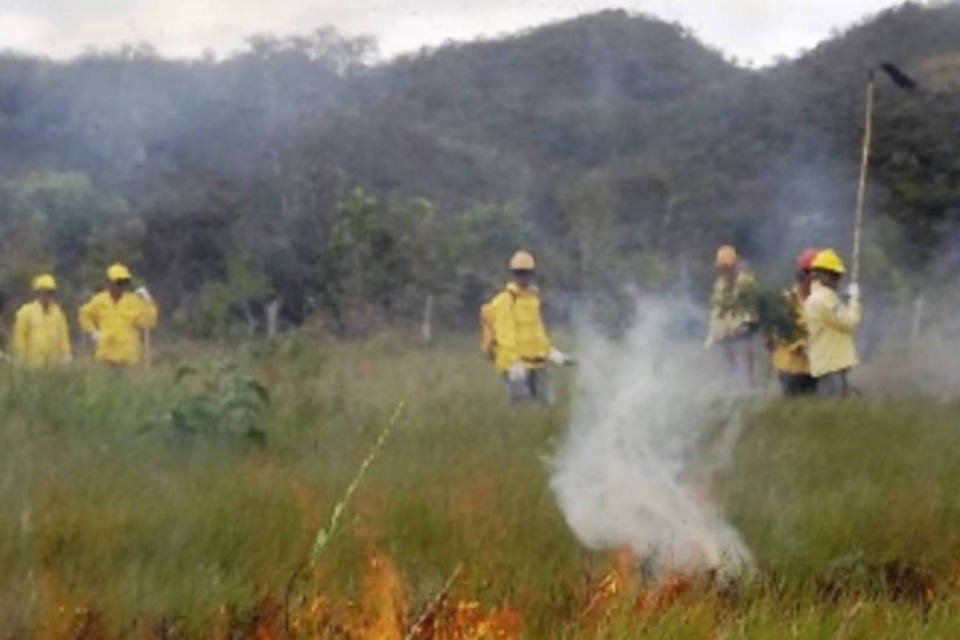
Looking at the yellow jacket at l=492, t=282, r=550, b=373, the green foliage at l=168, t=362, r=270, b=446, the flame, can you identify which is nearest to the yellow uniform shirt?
the yellow jacket at l=492, t=282, r=550, b=373

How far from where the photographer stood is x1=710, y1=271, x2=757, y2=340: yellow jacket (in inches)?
538

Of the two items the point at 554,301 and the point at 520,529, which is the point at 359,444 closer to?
the point at 520,529

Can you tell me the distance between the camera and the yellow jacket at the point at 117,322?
46.8ft

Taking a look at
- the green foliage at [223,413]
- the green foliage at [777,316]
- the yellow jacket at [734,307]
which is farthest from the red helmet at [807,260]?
the green foliage at [223,413]

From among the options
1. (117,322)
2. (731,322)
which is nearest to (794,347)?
(731,322)

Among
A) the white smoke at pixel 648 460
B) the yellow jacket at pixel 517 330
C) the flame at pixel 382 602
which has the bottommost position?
the flame at pixel 382 602

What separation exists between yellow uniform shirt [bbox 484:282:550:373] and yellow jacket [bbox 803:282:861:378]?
1.77 m

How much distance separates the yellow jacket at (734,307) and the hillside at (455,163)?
28.7 ft

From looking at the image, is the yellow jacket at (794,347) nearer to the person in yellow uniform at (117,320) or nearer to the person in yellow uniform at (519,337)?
the person in yellow uniform at (519,337)

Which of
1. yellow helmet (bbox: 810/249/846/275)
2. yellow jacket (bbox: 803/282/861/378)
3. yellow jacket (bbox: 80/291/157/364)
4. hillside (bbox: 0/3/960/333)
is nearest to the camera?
yellow jacket (bbox: 803/282/861/378)

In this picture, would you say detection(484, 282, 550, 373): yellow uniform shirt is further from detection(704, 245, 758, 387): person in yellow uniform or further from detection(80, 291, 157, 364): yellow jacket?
detection(80, 291, 157, 364): yellow jacket

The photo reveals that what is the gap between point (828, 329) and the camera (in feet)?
41.9

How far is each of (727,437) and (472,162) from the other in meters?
28.9

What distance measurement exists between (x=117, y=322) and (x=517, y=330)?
317 cm
